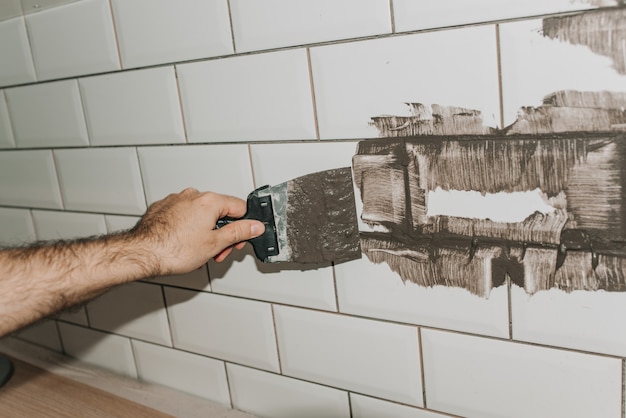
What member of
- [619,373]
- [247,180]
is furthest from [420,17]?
[619,373]

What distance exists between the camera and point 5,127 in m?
1.25

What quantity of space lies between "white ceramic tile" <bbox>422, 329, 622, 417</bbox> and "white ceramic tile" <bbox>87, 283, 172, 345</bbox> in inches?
21.2

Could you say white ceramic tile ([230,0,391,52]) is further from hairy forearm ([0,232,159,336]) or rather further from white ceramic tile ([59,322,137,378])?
white ceramic tile ([59,322,137,378])

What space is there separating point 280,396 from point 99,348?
48 cm

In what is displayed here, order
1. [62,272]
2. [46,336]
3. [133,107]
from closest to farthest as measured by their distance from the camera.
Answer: [62,272], [133,107], [46,336]

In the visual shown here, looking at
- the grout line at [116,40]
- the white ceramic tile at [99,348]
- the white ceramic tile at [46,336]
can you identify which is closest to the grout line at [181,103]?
the grout line at [116,40]

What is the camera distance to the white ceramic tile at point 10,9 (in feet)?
3.60

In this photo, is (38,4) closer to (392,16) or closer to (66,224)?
(66,224)

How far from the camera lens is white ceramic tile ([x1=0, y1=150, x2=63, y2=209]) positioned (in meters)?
1.20

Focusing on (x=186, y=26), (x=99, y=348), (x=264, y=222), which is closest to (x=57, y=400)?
(x=99, y=348)

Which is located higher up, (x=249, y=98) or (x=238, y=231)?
(x=249, y=98)

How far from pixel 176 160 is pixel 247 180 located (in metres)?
0.15

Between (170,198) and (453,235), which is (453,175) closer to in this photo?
(453,235)

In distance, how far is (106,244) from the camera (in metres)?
0.80
